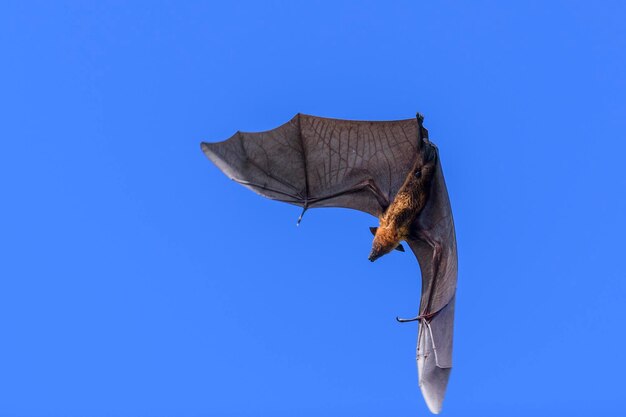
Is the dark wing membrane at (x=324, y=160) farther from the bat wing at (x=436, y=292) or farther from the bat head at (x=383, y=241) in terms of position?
the bat wing at (x=436, y=292)

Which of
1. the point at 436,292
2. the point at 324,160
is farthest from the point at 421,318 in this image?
the point at 324,160

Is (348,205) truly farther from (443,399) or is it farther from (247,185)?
(443,399)

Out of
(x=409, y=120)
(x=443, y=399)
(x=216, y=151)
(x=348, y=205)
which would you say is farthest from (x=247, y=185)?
(x=443, y=399)

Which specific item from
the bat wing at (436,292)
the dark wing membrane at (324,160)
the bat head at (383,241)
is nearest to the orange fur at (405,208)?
the bat head at (383,241)

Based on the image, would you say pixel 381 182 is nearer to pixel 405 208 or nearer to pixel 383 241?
pixel 405 208

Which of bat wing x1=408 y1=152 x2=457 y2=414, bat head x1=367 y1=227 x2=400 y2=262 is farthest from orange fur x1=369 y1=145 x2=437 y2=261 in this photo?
bat wing x1=408 y1=152 x2=457 y2=414

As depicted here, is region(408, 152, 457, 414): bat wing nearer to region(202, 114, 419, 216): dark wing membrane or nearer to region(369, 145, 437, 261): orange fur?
region(369, 145, 437, 261): orange fur
